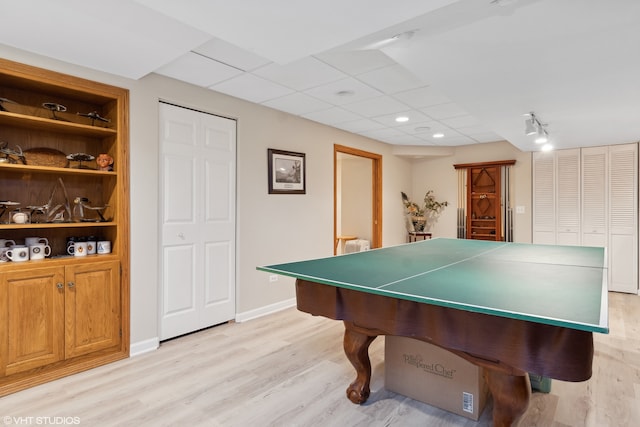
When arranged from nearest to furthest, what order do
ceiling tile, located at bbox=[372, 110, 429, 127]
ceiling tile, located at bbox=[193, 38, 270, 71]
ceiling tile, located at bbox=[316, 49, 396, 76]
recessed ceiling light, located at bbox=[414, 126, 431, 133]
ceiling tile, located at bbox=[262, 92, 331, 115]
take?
ceiling tile, located at bbox=[193, 38, 270, 71] < ceiling tile, located at bbox=[316, 49, 396, 76] < ceiling tile, located at bbox=[262, 92, 331, 115] < ceiling tile, located at bbox=[372, 110, 429, 127] < recessed ceiling light, located at bbox=[414, 126, 431, 133]

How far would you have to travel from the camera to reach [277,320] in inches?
158

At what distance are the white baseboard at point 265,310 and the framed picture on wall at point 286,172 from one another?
1391 millimetres

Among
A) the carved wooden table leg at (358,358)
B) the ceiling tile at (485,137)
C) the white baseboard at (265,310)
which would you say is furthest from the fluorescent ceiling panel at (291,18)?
the ceiling tile at (485,137)

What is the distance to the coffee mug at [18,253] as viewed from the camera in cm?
255

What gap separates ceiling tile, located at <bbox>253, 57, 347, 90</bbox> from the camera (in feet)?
9.64

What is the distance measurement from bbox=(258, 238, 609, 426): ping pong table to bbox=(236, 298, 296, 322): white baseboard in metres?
1.85

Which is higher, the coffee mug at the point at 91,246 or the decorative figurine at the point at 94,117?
the decorative figurine at the point at 94,117

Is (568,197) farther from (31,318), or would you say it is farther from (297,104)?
(31,318)

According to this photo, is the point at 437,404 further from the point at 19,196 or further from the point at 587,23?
the point at 19,196

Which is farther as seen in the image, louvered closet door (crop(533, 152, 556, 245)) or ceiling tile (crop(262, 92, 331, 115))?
louvered closet door (crop(533, 152, 556, 245))

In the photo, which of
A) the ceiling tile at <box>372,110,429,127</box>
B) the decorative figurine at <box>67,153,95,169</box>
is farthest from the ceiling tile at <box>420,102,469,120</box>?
the decorative figurine at <box>67,153,95,169</box>

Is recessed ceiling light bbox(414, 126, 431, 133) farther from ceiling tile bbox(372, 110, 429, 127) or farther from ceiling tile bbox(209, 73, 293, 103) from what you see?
ceiling tile bbox(209, 73, 293, 103)

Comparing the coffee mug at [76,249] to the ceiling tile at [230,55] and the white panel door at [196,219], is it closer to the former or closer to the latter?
the white panel door at [196,219]

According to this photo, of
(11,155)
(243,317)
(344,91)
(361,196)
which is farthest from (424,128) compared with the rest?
(11,155)
